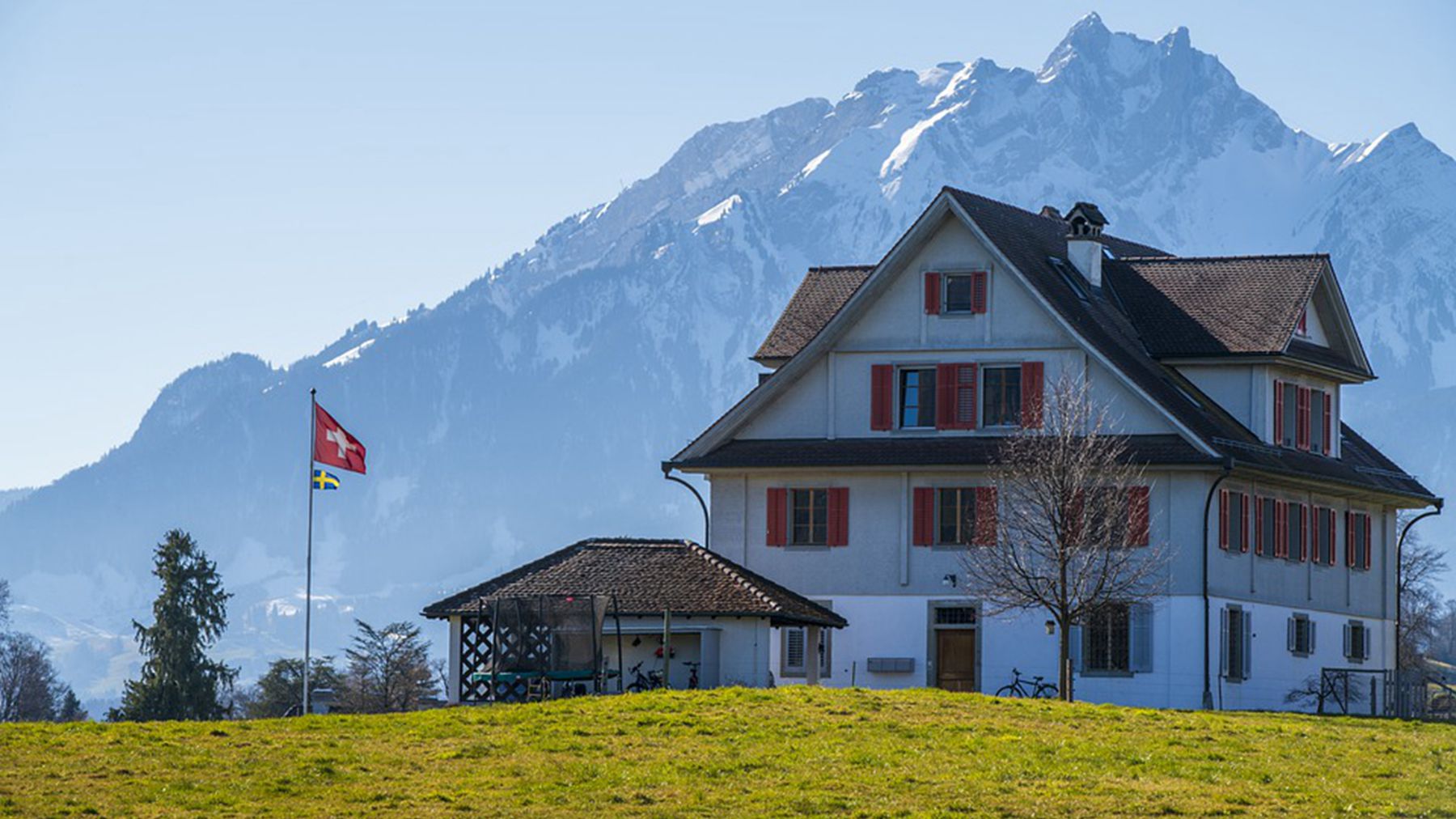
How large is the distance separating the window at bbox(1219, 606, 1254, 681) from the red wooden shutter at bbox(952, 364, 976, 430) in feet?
22.9

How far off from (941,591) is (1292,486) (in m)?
8.86

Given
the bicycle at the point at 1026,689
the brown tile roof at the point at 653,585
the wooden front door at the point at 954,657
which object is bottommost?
the bicycle at the point at 1026,689

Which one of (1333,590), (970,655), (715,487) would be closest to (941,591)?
(970,655)

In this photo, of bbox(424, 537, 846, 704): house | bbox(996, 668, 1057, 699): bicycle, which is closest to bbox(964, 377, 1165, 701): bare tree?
bbox(996, 668, 1057, 699): bicycle

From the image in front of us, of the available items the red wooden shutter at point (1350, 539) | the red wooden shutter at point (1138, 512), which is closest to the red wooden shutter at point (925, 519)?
the red wooden shutter at point (1138, 512)

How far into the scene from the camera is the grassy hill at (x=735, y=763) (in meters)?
31.1

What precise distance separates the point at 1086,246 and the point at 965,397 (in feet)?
21.9

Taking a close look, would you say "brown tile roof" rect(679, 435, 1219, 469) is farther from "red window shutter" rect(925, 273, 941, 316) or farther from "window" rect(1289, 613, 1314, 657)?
"window" rect(1289, 613, 1314, 657)

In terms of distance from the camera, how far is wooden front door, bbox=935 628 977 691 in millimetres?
60344

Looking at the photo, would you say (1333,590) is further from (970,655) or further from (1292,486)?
(970,655)

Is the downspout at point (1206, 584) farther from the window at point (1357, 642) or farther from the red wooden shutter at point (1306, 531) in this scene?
the window at point (1357, 642)

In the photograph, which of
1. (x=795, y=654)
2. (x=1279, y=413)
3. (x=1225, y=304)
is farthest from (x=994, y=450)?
(x=1225, y=304)

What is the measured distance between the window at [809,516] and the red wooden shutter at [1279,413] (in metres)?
10.4

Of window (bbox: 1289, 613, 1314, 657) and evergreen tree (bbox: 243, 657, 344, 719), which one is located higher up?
window (bbox: 1289, 613, 1314, 657)
